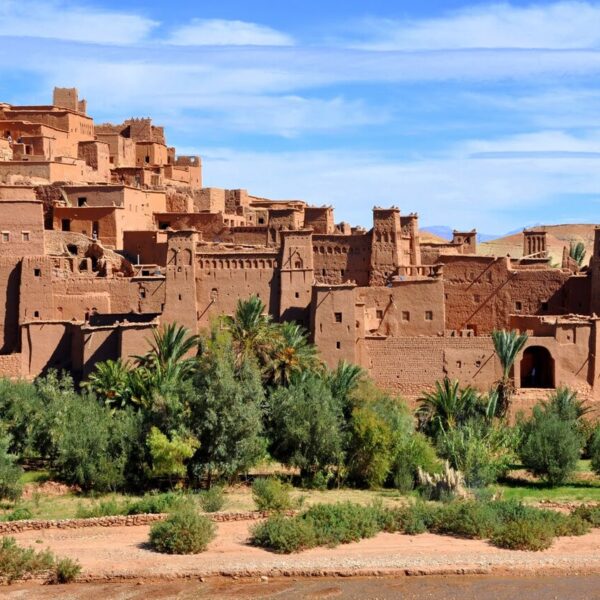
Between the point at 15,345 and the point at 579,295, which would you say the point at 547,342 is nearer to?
the point at 579,295

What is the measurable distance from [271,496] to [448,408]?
291 inches

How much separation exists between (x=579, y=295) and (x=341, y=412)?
402 inches

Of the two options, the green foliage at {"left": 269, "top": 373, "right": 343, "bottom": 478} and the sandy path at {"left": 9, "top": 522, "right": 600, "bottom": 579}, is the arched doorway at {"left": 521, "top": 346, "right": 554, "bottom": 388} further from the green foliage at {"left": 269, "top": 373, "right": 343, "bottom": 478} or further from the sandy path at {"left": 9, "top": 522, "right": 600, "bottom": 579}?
the sandy path at {"left": 9, "top": 522, "right": 600, "bottom": 579}

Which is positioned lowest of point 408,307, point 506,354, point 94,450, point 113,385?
point 94,450

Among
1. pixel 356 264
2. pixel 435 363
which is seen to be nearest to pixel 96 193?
pixel 356 264

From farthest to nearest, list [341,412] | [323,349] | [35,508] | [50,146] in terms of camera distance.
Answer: [50,146]
[323,349]
[341,412]
[35,508]

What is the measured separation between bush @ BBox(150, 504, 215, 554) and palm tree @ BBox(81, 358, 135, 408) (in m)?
6.97

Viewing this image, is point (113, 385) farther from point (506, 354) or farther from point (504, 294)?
point (504, 294)

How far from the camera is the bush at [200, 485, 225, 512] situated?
26.1 m

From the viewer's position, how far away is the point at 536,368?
115 ft

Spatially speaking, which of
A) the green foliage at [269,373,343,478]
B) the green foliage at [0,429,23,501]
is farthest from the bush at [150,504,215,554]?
the green foliage at [269,373,343,478]

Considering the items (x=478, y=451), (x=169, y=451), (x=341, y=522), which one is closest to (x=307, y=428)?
(x=169, y=451)

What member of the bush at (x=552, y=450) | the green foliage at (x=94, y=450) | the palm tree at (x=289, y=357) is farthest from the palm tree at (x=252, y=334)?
the bush at (x=552, y=450)

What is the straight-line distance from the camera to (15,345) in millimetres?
34438
